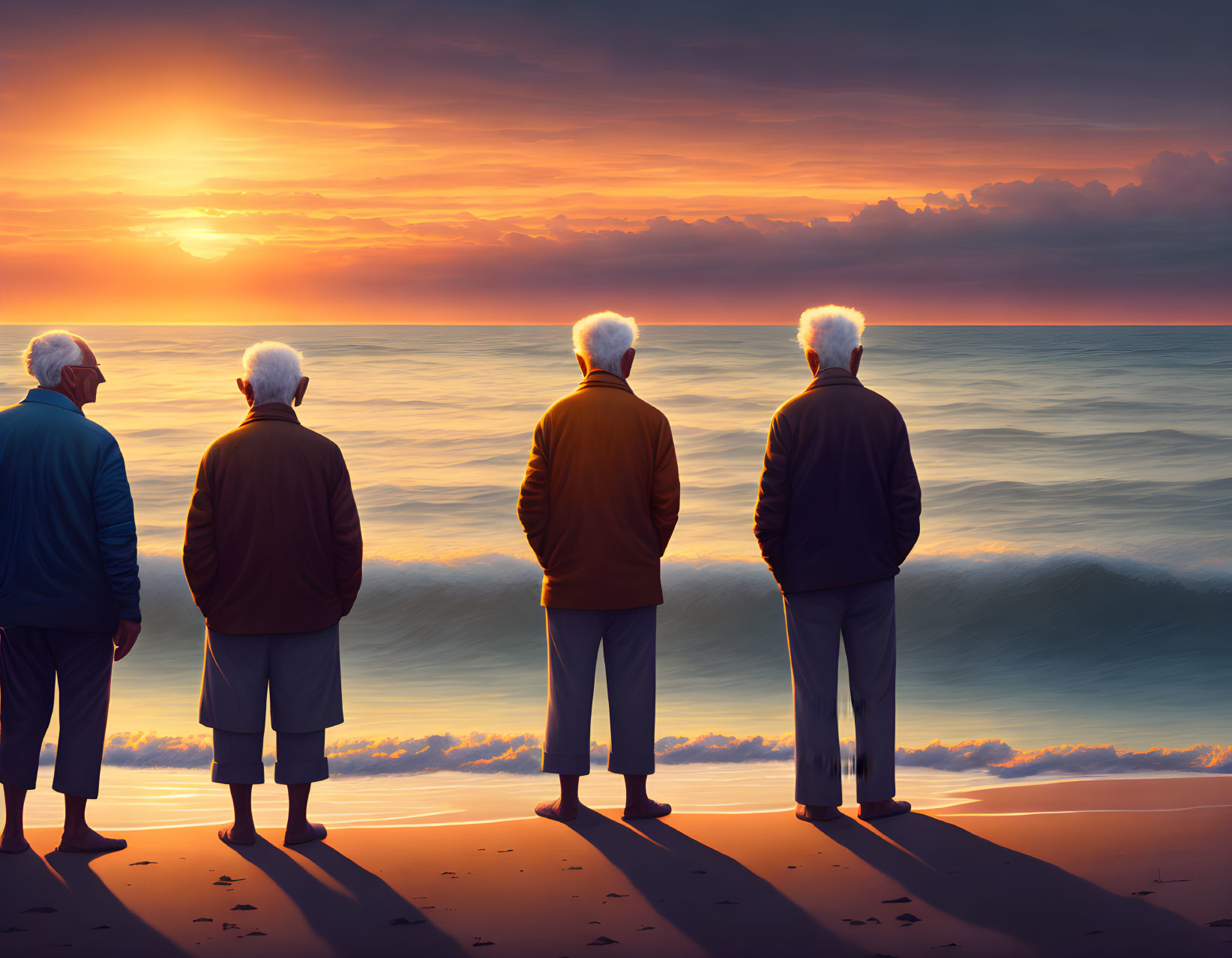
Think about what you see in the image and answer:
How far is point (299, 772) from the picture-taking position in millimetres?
3033

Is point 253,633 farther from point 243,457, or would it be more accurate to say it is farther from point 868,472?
point 868,472

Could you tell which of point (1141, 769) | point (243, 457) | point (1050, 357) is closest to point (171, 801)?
point (243, 457)

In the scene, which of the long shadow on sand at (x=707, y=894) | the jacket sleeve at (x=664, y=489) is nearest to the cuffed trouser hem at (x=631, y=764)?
the long shadow on sand at (x=707, y=894)

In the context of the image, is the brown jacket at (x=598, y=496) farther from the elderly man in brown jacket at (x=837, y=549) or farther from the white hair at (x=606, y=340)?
the elderly man in brown jacket at (x=837, y=549)

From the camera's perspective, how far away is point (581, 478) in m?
3.25

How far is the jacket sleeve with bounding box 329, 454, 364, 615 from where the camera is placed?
3037mm

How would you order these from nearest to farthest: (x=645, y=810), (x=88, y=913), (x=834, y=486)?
(x=88, y=913), (x=834, y=486), (x=645, y=810)

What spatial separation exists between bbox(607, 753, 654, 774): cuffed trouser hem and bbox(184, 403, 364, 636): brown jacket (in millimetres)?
1063

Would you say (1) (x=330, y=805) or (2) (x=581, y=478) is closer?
(2) (x=581, y=478)

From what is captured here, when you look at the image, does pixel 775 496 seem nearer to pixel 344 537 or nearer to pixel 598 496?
pixel 598 496

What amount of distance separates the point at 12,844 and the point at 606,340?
2366 mm

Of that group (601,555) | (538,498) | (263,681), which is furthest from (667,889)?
(263,681)

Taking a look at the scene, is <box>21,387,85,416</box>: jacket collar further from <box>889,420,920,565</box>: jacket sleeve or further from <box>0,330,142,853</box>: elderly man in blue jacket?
<box>889,420,920,565</box>: jacket sleeve

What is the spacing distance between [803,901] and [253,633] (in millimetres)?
1731
